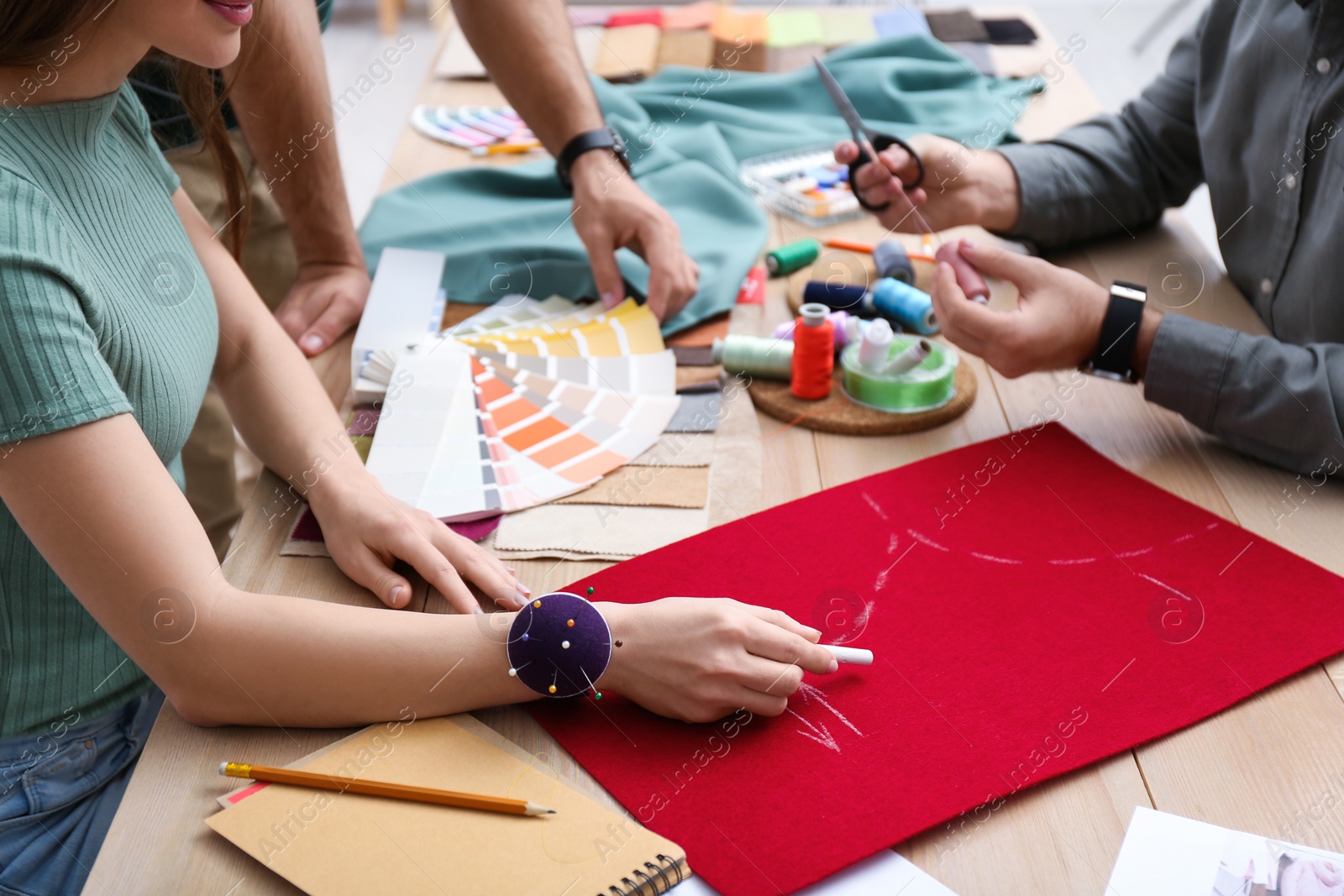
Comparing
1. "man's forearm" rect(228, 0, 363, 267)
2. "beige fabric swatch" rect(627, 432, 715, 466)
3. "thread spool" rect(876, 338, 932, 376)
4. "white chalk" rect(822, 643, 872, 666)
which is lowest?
"thread spool" rect(876, 338, 932, 376)

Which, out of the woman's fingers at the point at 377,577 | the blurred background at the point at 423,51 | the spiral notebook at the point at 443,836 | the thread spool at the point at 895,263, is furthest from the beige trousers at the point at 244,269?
the blurred background at the point at 423,51

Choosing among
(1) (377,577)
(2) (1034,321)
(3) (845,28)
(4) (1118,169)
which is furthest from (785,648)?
(3) (845,28)

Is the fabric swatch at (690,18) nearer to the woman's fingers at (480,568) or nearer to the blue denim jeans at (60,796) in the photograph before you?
the woman's fingers at (480,568)

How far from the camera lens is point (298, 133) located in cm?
155

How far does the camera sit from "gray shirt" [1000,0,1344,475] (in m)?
1.21

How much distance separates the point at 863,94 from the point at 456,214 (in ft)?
2.83

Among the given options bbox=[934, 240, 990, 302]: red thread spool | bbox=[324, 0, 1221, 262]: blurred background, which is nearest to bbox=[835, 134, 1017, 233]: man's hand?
bbox=[934, 240, 990, 302]: red thread spool

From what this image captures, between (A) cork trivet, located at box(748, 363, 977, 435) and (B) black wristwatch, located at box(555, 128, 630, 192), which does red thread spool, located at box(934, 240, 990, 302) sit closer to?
(A) cork trivet, located at box(748, 363, 977, 435)

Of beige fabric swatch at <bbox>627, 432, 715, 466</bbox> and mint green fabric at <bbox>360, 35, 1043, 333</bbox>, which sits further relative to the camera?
mint green fabric at <bbox>360, 35, 1043, 333</bbox>

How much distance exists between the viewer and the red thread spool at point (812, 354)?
1303mm

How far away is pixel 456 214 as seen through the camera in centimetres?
172

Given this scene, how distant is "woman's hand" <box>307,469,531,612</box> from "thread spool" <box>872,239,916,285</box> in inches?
31.9

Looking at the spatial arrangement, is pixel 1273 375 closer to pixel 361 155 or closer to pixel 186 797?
pixel 186 797

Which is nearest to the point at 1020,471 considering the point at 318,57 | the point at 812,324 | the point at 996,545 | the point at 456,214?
the point at 996,545
